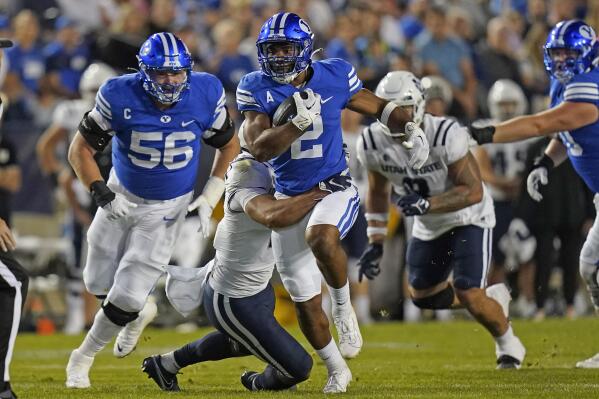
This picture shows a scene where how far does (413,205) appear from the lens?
23.6ft

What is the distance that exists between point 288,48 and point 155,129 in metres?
1.10

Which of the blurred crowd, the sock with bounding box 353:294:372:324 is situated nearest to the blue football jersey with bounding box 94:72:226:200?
the sock with bounding box 353:294:372:324

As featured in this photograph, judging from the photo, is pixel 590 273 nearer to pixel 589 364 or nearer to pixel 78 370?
pixel 589 364

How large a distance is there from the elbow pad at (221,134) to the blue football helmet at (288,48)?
925 mm

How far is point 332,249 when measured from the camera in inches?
240

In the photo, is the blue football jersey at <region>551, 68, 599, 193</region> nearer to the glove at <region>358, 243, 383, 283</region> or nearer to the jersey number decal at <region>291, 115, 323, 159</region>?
the glove at <region>358, 243, 383, 283</region>

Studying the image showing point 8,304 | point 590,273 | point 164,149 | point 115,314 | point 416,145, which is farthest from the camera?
point 590,273

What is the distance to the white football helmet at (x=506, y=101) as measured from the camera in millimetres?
11922

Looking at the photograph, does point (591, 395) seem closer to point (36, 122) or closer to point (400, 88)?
point (400, 88)

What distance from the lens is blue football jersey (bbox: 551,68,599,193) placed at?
7.65 m

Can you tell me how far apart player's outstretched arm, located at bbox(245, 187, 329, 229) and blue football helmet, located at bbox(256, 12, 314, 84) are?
0.61m

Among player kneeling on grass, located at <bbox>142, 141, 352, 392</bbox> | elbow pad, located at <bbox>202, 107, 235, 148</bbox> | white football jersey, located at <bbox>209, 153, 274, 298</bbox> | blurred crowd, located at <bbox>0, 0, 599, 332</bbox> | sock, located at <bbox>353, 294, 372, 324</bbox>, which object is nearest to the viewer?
player kneeling on grass, located at <bbox>142, 141, 352, 392</bbox>

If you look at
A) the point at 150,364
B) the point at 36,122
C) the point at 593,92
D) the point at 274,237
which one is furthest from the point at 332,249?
the point at 36,122

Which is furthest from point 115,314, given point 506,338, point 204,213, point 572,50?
point 572,50
